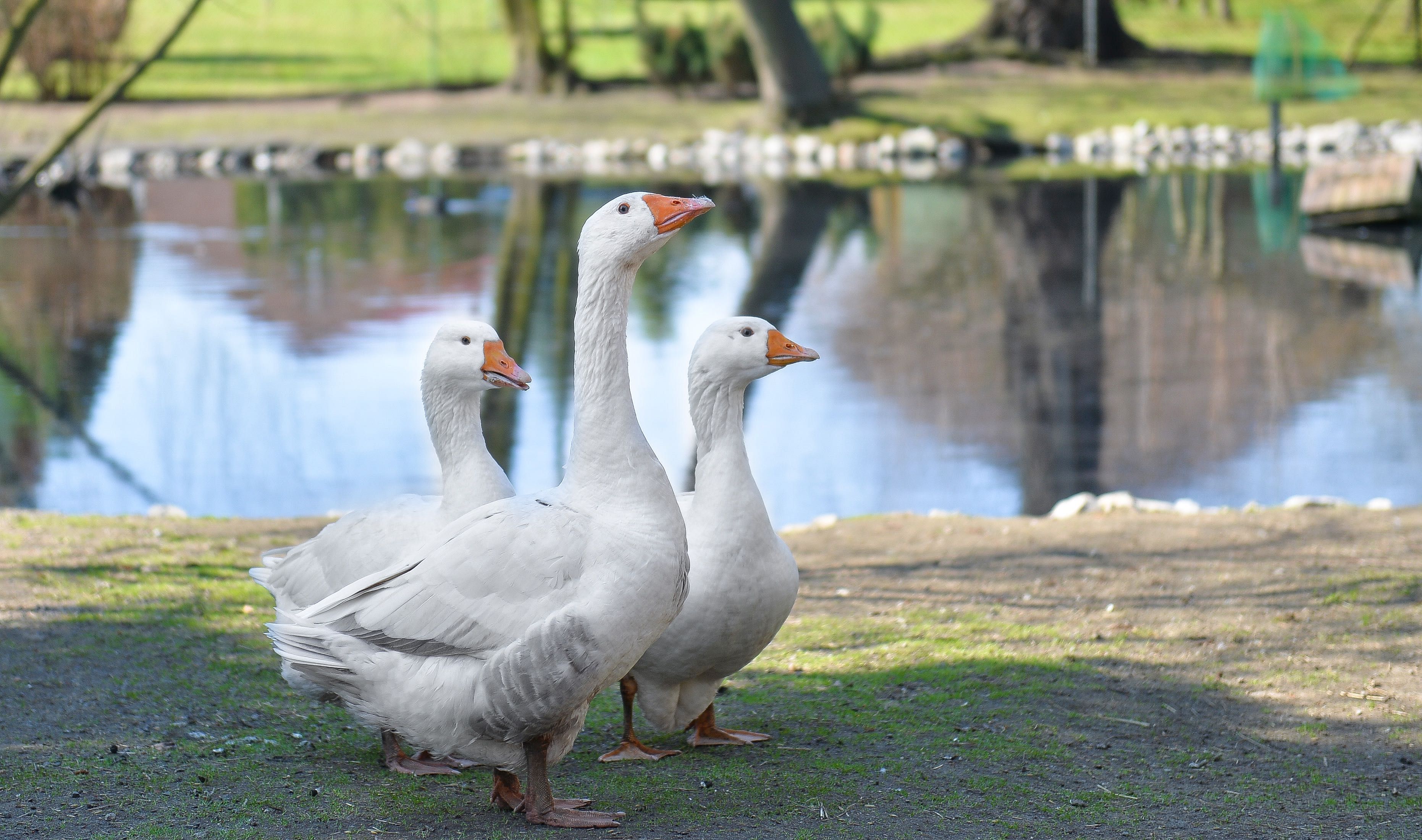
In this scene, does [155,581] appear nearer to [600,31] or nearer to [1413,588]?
[1413,588]

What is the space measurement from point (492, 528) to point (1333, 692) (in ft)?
11.1

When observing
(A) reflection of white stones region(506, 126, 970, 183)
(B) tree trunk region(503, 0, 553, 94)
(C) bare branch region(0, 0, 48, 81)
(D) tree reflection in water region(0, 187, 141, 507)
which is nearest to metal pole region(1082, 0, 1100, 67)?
(A) reflection of white stones region(506, 126, 970, 183)

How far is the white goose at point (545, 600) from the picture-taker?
3.99m

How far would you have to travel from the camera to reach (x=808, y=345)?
14.6 m

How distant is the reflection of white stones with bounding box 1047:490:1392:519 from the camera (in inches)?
325

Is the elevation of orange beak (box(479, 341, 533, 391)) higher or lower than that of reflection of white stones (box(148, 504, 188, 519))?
higher

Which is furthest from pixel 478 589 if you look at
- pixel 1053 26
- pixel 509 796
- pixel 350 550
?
pixel 1053 26

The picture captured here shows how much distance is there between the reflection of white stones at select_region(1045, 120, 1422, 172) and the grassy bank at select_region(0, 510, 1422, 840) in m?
25.9

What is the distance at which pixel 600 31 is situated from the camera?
58531 millimetres

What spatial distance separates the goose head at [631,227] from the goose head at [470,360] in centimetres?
91

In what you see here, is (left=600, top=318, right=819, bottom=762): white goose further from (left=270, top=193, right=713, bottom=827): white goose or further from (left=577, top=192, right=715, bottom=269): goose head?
(left=577, top=192, right=715, bottom=269): goose head

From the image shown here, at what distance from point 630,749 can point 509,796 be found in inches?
26.3

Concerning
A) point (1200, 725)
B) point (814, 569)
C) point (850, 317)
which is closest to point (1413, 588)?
point (1200, 725)

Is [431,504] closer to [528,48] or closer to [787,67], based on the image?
[787,67]
